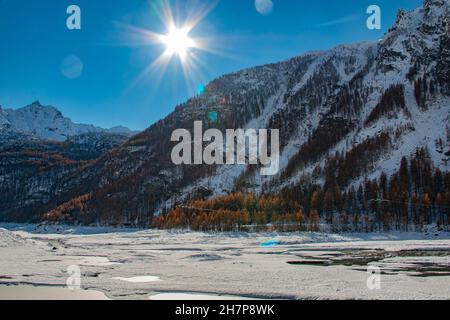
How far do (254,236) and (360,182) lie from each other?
273ft

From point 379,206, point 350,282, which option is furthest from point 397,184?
point 350,282

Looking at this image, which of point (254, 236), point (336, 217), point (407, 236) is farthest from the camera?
point (336, 217)

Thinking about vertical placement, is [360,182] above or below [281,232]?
above

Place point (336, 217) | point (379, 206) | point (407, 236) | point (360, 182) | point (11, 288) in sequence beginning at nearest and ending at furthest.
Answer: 1. point (11, 288)
2. point (407, 236)
3. point (379, 206)
4. point (336, 217)
5. point (360, 182)

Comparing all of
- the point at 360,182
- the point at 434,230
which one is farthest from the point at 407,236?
the point at 360,182

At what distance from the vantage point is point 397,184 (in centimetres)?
15800
